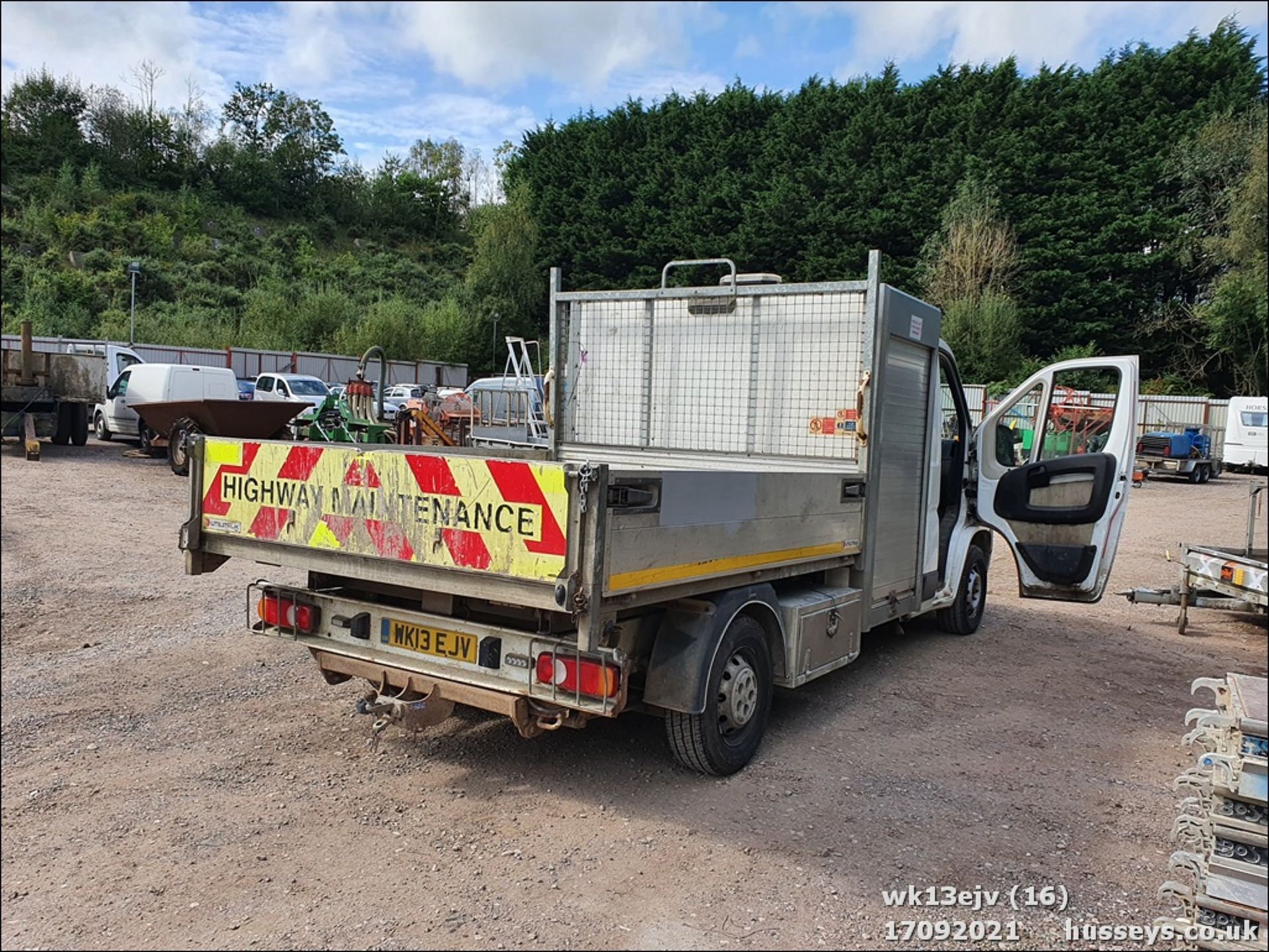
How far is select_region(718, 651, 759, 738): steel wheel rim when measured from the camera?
14.3 ft

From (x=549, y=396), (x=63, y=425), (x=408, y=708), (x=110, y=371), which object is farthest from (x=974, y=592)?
(x=110, y=371)

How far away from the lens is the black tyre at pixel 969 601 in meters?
7.36

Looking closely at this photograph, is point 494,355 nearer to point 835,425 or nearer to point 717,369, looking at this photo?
point 717,369

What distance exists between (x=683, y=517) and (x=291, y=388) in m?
22.0

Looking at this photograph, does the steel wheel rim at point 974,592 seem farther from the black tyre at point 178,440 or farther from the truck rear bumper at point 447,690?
the black tyre at point 178,440

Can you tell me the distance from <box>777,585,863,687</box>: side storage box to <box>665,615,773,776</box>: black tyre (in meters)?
0.15

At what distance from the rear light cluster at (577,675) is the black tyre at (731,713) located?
2.04ft

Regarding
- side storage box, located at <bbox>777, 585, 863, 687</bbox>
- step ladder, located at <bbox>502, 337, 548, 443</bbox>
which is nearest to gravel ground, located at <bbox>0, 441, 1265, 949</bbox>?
side storage box, located at <bbox>777, 585, 863, 687</bbox>

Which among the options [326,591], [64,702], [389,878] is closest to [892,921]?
[389,878]

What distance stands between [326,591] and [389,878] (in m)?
1.71

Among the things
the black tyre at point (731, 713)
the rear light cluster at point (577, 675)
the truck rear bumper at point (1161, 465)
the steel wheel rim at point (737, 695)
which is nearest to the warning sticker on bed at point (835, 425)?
the black tyre at point (731, 713)

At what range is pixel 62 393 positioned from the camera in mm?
17062

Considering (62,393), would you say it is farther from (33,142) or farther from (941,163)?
(941,163)

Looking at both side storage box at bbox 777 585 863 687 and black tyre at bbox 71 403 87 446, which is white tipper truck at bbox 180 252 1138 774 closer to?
side storage box at bbox 777 585 863 687
